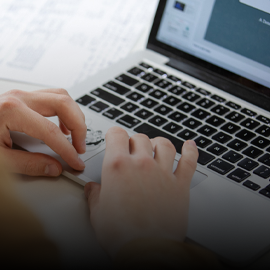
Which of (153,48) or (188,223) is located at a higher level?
(153,48)

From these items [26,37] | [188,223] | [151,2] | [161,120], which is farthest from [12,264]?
[151,2]

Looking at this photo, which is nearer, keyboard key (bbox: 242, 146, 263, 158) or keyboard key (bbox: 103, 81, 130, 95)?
keyboard key (bbox: 242, 146, 263, 158)

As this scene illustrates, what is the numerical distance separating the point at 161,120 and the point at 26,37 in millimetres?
597

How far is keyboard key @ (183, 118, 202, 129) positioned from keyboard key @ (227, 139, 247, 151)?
0.08 metres

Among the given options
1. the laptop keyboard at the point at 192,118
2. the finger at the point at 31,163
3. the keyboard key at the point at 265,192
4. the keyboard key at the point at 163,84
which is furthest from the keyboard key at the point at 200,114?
the finger at the point at 31,163

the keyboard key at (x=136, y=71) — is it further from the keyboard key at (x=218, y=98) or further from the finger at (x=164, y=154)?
the finger at (x=164, y=154)

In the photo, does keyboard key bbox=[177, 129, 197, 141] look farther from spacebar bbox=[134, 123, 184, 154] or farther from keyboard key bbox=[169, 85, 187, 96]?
keyboard key bbox=[169, 85, 187, 96]

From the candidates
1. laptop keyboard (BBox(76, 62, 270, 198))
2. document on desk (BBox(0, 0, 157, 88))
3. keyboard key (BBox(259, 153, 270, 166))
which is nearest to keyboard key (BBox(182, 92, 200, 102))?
laptop keyboard (BBox(76, 62, 270, 198))

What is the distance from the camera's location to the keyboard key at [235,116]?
746 mm

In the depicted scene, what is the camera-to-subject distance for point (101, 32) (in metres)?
1.17

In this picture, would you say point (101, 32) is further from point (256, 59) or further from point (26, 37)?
point (256, 59)

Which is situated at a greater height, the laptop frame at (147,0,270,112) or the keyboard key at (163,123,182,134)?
the laptop frame at (147,0,270,112)

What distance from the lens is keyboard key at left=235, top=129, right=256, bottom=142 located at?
70cm

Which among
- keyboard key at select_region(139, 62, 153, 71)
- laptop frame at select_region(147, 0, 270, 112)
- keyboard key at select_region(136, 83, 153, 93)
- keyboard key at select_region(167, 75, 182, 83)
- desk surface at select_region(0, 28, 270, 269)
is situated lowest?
desk surface at select_region(0, 28, 270, 269)
